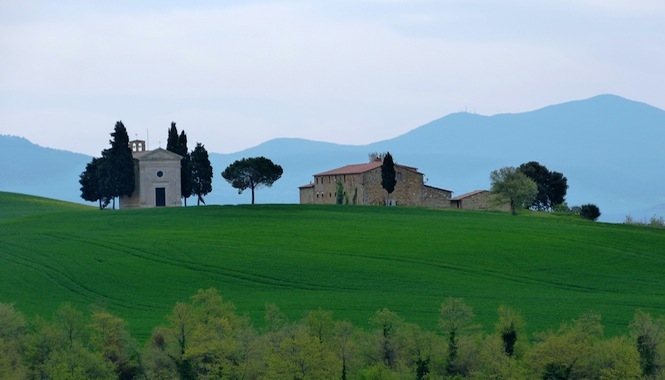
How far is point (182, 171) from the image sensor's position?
9838 cm

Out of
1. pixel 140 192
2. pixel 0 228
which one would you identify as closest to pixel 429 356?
pixel 0 228

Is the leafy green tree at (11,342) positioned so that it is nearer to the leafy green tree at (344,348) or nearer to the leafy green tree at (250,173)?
the leafy green tree at (344,348)

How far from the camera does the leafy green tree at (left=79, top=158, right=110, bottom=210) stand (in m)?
96.1

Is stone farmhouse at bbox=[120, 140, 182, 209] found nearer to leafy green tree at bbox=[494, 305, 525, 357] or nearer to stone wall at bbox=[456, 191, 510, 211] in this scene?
stone wall at bbox=[456, 191, 510, 211]

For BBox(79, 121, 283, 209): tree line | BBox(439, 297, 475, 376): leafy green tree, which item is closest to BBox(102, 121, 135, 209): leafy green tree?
BBox(79, 121, 283, 209): tree line

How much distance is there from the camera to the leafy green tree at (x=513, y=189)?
311 feet

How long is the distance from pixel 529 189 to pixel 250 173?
2231cm

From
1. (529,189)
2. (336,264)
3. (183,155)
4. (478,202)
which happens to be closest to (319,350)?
(336,264)

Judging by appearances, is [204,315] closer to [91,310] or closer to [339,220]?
[91,310]

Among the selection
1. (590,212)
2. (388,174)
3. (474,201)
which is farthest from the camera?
(590,212)

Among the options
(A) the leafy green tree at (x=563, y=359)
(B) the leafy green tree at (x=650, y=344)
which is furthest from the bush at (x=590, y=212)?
(A) the leafy green tree at (x=563, y=359)

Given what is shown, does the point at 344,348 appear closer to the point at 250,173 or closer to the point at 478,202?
the point at 250,173

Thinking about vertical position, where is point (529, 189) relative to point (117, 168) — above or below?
below

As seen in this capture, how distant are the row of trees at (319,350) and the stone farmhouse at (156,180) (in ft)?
181
